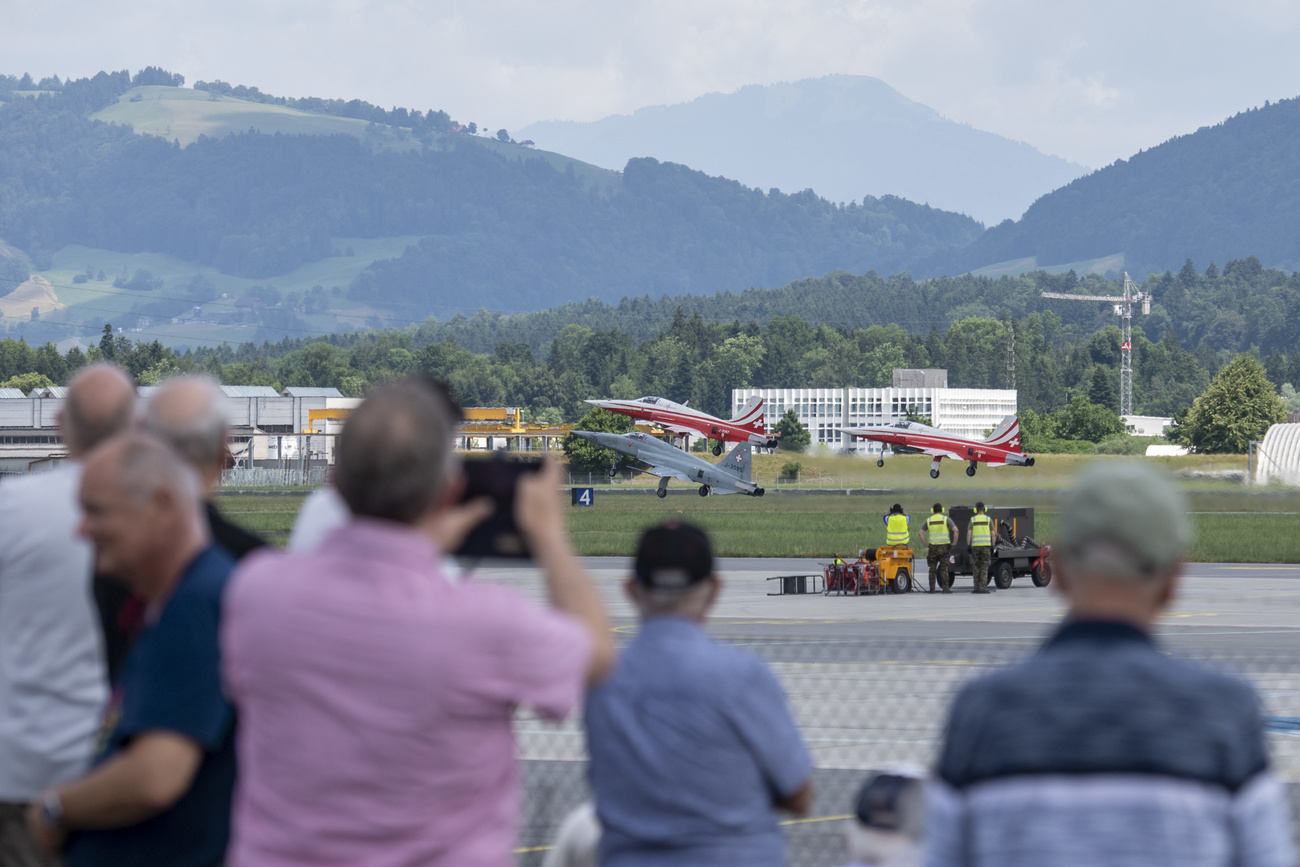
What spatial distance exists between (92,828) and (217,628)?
2.26ft

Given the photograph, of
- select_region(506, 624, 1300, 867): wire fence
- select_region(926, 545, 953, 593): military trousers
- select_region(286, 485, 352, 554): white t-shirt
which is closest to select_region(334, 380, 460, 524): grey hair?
select_region(286, 485, 352, 554): white t-shirt

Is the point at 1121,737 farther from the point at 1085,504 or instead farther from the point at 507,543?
the point at 507,543

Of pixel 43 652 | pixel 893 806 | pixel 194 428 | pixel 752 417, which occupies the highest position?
pixel 194 428

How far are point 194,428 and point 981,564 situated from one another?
27938 millimetres

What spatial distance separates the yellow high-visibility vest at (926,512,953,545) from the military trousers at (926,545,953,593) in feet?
0.45

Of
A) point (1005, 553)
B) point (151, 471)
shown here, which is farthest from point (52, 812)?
point (1005, 553)

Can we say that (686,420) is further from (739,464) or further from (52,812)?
(52,812)

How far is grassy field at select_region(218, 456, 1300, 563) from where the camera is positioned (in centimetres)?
4641

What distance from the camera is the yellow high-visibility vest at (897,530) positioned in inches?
1220

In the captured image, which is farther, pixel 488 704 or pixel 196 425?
pixel 196 425

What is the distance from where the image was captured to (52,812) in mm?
4043

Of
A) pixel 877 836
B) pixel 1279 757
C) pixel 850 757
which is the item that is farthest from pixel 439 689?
pixel 1279 757

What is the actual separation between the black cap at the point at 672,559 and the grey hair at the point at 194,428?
4.68 feet

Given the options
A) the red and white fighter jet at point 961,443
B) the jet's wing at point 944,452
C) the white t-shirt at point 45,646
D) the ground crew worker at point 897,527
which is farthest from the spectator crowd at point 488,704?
the jet's wing at point 944,452
